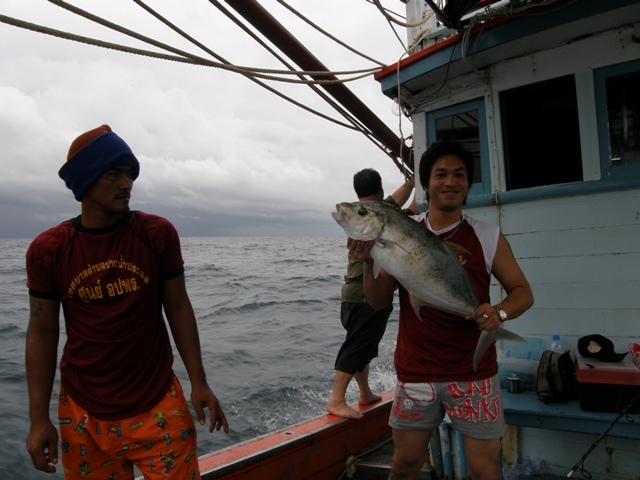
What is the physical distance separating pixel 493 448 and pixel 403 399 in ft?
1.65

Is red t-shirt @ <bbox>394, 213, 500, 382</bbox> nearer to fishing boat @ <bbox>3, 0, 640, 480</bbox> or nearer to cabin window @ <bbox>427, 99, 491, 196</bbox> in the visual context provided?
fishing boat @ <bbox>3, 0, 640, 480</bbox>

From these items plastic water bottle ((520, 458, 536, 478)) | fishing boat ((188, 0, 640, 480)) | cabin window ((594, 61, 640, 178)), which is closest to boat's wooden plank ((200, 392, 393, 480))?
fishing boat ((188, 0, 640, 480))

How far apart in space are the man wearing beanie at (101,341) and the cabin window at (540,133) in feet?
10.1

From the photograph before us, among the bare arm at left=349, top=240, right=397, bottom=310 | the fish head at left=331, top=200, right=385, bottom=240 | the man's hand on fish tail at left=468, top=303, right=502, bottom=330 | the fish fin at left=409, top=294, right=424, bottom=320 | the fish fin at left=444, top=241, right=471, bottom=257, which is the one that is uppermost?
the fish head at left=331, top=200, right=385, bottom=240

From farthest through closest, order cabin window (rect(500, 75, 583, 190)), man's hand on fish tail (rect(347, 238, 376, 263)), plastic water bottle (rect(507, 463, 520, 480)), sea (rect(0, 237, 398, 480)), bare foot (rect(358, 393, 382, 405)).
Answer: sea (rect(0, 237, 398, 480)) → bare foot (rect(358, 393, 382, 405)) → cabin window (rect(500, 75, 583, 190)) → plastic water bottle (rect(507, 463, 520, 480)) → man's hand on fish tail (rect(347, 238, 376, 263))

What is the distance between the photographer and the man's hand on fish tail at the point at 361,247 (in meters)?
2.40

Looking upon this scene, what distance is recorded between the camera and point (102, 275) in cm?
234

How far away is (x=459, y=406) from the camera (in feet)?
8.04

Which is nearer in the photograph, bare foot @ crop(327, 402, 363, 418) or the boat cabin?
the boat cabin

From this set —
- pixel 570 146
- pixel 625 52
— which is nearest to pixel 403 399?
pixel 625 52

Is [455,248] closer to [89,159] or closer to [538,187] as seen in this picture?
[538,187]

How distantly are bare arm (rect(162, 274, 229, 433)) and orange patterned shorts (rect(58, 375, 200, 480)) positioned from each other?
0.71 feet

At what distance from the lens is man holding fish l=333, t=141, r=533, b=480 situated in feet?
7.80

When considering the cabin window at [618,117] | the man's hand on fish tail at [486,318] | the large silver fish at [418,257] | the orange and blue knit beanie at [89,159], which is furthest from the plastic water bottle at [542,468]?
the orange and blue knit beanie at [89,159]
